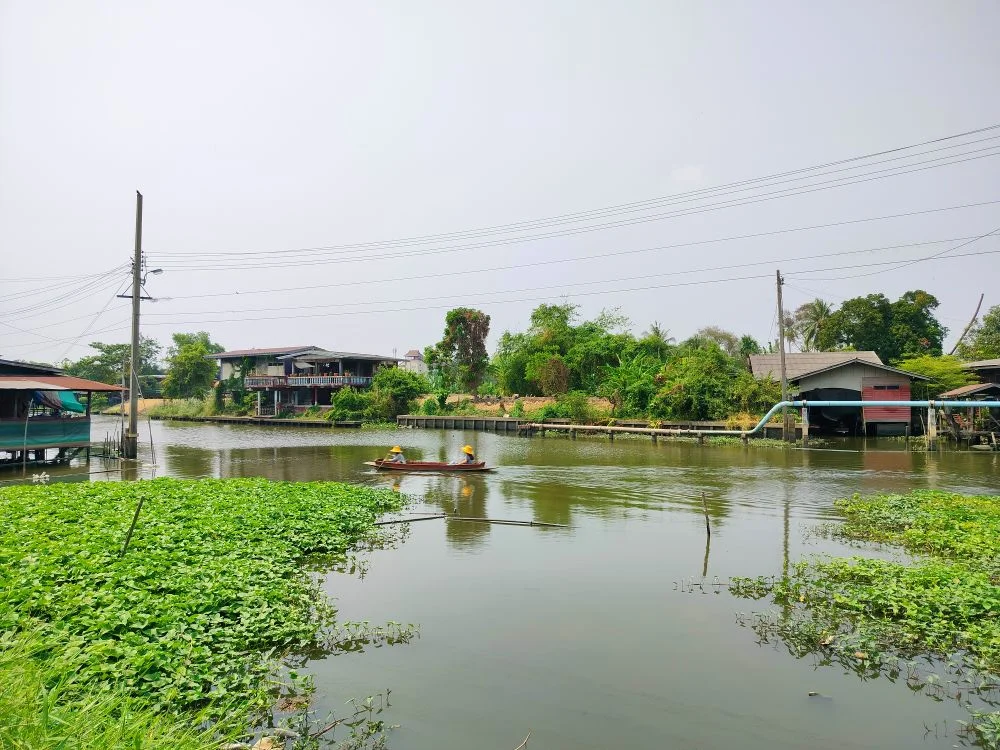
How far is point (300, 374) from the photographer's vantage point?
199ft

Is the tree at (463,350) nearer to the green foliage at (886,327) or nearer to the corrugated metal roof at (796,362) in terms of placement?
the corrugated metal roof at (796,362)

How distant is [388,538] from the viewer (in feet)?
43.0

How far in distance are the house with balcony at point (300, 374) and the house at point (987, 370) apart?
143 ft

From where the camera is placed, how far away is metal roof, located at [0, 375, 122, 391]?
909 inches

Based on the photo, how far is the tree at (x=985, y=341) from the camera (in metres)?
41.3

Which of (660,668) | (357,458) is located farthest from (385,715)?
(357,458)

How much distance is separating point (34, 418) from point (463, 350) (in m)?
34.6

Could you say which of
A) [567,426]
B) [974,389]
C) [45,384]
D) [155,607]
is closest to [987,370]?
[974,389]

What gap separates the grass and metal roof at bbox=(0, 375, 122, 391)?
1245 centimetres

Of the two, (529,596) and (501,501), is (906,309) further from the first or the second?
(529,596)

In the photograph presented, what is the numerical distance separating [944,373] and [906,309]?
15.4 meters

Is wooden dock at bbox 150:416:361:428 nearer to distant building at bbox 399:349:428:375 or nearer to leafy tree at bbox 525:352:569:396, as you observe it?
leafy tree at bbox 525:352:569:396

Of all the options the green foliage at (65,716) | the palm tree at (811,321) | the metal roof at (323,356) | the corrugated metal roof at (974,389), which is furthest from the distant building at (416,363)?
the green foliage at (65,716)

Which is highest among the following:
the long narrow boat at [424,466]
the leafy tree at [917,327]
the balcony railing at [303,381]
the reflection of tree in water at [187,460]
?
the leafy tree at [917,327]
